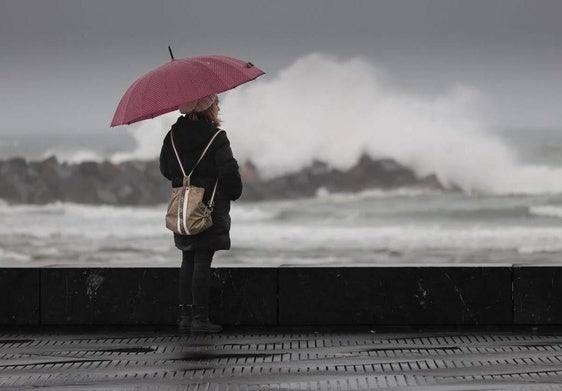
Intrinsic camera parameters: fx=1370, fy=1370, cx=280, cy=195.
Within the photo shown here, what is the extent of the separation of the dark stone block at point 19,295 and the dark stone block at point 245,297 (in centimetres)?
103

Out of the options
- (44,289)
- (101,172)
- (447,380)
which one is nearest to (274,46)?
(101,172)

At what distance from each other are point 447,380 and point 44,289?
9.92 ft

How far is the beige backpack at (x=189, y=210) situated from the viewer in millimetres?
7082

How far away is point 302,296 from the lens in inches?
303

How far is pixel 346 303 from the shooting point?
769 centimetres

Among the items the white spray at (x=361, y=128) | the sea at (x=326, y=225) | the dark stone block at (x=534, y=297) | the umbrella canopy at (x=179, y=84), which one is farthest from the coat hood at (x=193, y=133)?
the white spray at (x=361, y=128)

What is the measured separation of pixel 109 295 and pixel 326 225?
24.1 feet

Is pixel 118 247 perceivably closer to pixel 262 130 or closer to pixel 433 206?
pixel 262 130

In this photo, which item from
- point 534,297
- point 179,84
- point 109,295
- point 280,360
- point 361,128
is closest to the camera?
point 280,360

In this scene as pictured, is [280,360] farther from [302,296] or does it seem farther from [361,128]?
[361,128]

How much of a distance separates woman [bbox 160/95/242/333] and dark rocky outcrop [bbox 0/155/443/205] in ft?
24.9

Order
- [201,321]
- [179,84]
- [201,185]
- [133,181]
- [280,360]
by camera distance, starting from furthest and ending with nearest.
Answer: [133,181] < [201,321] < [201,185] < [179,84] < [280,360]

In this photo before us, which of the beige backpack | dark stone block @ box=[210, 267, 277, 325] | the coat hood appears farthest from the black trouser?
the coat hood

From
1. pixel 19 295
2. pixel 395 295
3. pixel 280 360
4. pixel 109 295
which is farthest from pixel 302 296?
pixel 19 295
